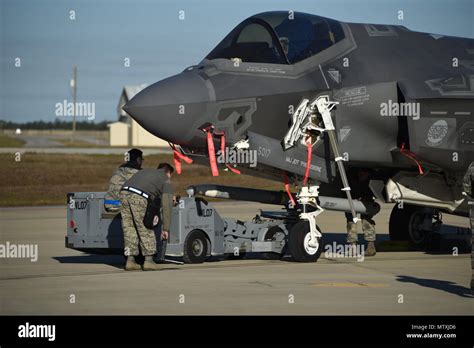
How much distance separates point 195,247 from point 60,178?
31329mm

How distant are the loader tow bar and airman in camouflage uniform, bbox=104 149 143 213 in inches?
102

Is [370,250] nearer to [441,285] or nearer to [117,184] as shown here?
[441,285]

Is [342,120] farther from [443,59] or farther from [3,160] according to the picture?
[3,160]

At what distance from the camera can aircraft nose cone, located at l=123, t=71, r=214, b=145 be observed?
15445 mm

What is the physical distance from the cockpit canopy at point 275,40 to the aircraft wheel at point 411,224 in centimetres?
512

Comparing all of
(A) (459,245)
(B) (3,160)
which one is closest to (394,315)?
(A) (459,245)

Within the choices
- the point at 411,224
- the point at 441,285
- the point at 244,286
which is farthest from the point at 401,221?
the point at 244,286

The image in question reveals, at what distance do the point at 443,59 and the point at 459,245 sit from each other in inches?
171

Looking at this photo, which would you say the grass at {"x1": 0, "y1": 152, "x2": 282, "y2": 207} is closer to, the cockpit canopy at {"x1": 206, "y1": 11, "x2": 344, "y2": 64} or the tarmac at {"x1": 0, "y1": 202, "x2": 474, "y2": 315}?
the tarmac at {"x1": 0, "y1": 202, "x2": 474, "y2": 315}

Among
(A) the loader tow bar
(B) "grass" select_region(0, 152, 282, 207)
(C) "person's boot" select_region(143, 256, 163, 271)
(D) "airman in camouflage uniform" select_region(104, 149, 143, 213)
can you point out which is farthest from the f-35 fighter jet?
(B) "grass" select_region(0, 152, 282, 207)

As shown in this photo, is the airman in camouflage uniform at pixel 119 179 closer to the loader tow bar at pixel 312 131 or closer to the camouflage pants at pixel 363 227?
the loader tow bar at pixel 312 131

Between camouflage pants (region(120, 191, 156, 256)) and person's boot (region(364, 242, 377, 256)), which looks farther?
person's boot (region(364, 242, 377, 256))
